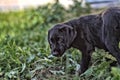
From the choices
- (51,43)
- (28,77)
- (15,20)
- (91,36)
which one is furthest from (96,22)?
(15,20)

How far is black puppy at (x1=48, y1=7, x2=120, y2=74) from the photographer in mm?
7641

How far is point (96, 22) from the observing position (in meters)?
8.00

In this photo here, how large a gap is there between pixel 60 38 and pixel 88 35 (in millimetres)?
512

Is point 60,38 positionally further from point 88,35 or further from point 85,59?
point 85,59

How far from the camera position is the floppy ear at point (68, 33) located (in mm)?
7848

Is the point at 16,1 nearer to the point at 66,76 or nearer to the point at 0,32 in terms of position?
the point at 0,32

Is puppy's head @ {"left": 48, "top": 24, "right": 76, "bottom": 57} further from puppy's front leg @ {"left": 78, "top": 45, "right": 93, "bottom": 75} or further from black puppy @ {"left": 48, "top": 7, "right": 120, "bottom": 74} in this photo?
puppy's front leg @ {"left": 78, "top": 45, "right": 93, "bottom": 75}

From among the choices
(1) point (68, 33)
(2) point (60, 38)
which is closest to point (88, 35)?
(1) point (68, 33)

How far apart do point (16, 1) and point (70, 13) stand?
9.32 m

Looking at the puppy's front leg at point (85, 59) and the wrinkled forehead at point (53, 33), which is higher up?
the wrinkled forehead at point (53, 33)

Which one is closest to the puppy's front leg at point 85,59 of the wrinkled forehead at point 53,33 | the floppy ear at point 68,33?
the floppy ear at point 68,33

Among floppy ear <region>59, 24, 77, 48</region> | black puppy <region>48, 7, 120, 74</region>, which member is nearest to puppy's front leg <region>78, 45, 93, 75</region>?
black puppy <region>48, 7, 120, 74</region>

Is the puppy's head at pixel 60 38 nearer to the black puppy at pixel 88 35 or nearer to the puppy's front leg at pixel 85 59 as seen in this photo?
the black puppy at pixel 88 35

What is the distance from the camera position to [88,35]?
26.3 ft
